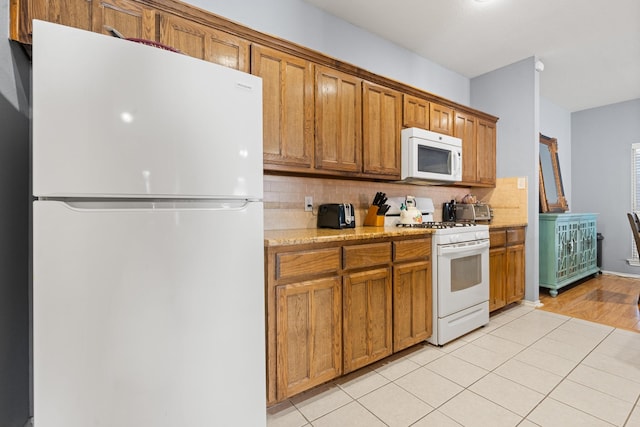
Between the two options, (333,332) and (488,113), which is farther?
(488,113)

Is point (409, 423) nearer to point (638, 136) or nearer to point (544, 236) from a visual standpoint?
point (544, 236)

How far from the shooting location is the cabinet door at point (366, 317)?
1.84 m

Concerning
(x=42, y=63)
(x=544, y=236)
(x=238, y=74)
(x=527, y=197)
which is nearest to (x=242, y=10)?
(x=238, y=74)

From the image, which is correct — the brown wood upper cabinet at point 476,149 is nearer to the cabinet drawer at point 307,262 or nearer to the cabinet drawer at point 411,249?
the cabinet drawer at point 411,249

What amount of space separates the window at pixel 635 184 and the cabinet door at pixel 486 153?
2868 millimetres

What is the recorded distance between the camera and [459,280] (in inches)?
96.9

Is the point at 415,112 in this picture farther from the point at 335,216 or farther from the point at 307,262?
the point at 307,262

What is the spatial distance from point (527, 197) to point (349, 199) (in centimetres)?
220

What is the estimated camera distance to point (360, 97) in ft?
7.89

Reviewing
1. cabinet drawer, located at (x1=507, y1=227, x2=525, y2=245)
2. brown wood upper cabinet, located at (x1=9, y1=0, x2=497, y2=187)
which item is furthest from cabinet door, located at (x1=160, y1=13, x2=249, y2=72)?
cabinet drawer, located at (x1=507, y1=227, x2=525, y2=245)

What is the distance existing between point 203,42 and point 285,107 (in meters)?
0.59

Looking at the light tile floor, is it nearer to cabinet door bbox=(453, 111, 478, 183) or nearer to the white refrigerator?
the white refrigerator

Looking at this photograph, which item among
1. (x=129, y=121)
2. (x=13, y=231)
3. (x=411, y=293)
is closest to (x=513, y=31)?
(x=411, y=293)

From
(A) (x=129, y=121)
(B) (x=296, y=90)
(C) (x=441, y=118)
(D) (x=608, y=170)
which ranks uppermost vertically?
(C) (x=441, y=118)
